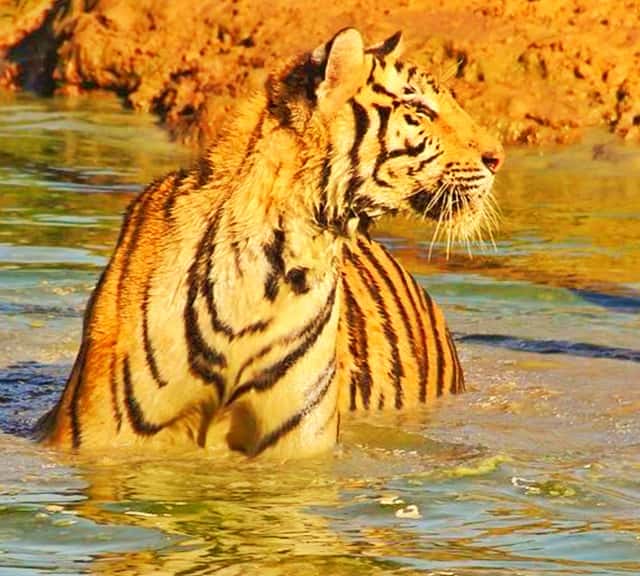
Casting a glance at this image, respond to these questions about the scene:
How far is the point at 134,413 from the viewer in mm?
6086

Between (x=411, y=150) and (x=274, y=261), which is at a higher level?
(x=411, y=150)

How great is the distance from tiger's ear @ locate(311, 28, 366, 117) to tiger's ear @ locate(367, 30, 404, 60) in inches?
5.5

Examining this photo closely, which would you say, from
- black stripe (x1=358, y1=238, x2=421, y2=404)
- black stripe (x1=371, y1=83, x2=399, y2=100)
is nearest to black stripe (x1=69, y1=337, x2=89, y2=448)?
black stripe (x1=371, y1=83, x2=399, y2=100)

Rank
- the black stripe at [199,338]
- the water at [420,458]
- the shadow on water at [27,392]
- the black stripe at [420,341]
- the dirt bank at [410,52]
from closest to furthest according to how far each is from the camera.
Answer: the water at [420,458] < the black stripe at [199,338] < the shadow on water at [27,392] < the black stripe at [420,341] < the dirt bank at [410,52]

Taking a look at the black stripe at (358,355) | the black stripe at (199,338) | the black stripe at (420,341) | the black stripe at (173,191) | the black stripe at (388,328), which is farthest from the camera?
the black stripe at (420,341)

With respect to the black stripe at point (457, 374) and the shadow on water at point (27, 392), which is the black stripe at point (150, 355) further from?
the black stripe at point (457, 374)

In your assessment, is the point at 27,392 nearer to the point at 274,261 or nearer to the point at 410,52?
the point at 274,261

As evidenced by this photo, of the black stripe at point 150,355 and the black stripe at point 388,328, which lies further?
the black stripe at point 388,328

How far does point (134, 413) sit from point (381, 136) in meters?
1.03

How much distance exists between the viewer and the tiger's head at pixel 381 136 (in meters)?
6.01

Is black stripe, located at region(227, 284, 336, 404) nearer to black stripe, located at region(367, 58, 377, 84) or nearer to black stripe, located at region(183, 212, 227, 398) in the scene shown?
black stripe, located at region(183, 212, 227, 398)

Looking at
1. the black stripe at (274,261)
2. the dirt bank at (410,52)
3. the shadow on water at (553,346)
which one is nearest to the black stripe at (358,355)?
the black stripe at (274,261)

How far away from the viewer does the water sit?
5.41 metres

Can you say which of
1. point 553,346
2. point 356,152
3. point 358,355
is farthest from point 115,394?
point 553,346
